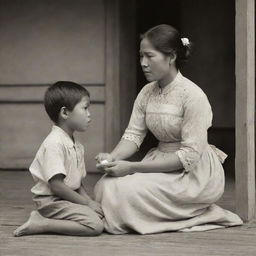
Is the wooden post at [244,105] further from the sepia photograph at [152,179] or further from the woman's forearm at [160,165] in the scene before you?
the woman's forearm at [160,165]

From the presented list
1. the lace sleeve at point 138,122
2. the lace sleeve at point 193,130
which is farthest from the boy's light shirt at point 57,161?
the lace sleeve at point 193,130

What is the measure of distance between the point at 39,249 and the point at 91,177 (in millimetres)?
Answer: 3551

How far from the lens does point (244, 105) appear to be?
15.5 feet

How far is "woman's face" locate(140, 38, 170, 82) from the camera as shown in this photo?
448cm

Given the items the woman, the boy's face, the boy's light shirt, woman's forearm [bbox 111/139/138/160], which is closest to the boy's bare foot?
the boy's light shirt

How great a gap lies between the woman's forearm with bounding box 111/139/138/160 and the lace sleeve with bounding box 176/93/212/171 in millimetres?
450

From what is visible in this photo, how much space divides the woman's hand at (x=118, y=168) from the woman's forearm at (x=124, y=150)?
30 centimetres

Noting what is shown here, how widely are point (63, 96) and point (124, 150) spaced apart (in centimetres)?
66

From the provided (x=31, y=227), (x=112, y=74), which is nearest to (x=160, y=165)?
(x=31, y=227)

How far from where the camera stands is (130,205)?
436cm

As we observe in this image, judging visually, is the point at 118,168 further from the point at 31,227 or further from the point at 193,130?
the point at 31,227

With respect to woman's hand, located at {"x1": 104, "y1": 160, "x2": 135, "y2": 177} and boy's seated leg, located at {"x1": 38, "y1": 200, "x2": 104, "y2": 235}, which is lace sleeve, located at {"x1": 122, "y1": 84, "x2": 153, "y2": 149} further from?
boy's seated leg, located at {"x1": 38, "y1": 200, "x2": 104, "y2": 235}

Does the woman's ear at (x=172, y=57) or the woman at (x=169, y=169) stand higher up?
the woman's ear at (x=172, y=57)

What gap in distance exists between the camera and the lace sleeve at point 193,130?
4.45 metres
